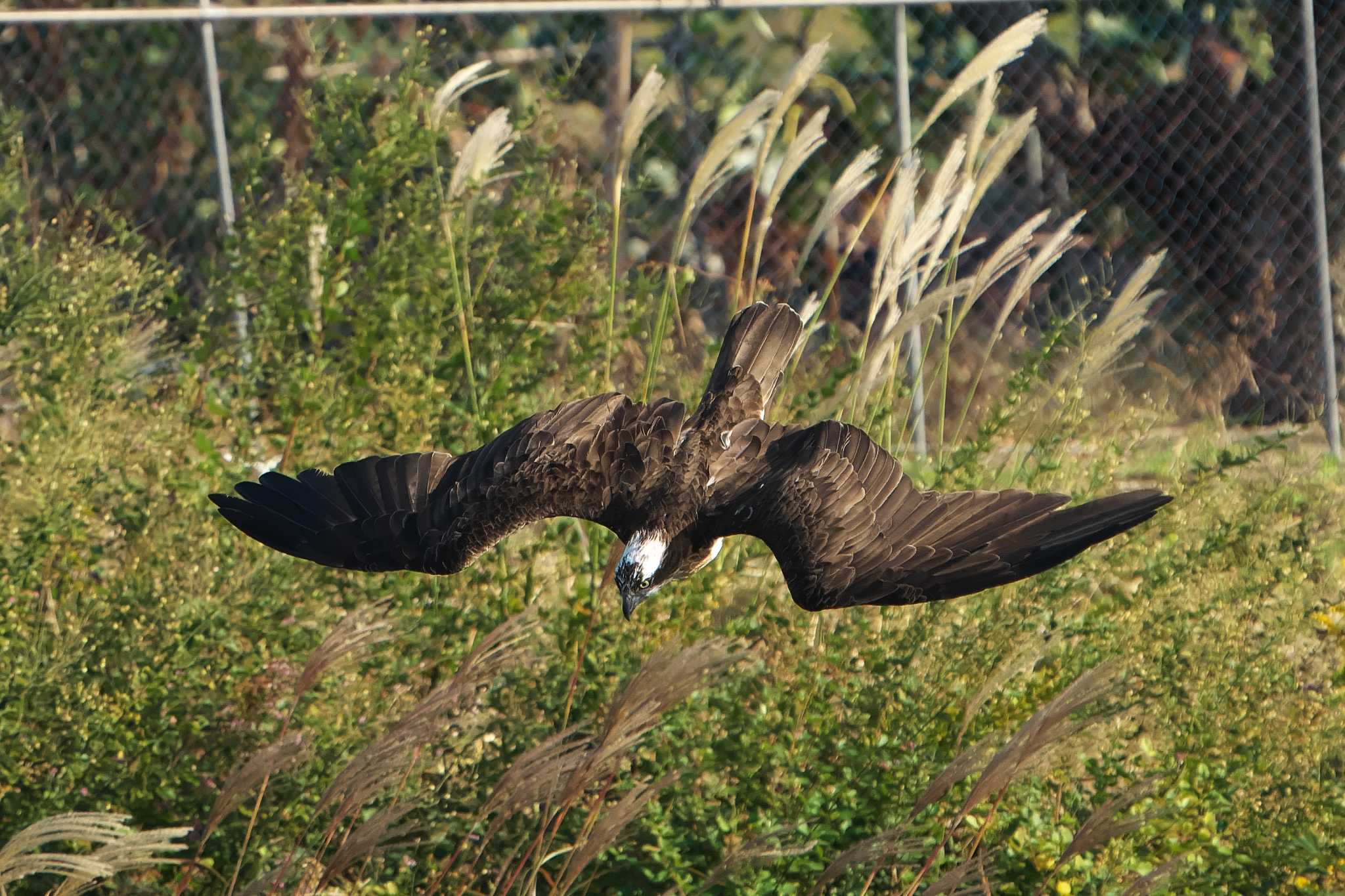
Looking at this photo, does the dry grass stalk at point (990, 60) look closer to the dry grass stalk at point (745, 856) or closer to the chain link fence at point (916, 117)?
the dry grass stalk at point (745, 856)

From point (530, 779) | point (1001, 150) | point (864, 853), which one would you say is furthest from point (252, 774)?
point (1001, 150)

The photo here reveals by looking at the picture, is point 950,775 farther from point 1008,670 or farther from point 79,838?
point 79,838

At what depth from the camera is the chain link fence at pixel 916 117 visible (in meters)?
6.61

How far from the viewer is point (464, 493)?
3.50m

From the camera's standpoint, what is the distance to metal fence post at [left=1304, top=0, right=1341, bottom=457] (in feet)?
22.2

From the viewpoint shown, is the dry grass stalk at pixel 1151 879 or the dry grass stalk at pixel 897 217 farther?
the dry grass stalk at pixel 897 217

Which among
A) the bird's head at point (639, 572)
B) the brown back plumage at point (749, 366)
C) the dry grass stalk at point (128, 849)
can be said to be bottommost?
the bird's head at point (639, 572)

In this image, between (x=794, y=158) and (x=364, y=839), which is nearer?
(x=364, y=839)

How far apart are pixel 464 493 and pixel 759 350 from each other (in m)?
0.81

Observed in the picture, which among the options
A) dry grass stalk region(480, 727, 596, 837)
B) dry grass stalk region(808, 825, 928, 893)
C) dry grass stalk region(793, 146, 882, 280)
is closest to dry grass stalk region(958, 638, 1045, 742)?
dry grass stalk region(808, 825, 928, 893)

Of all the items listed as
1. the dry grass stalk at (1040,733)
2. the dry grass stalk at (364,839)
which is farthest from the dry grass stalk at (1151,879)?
the dry grass stalk at (364,839)

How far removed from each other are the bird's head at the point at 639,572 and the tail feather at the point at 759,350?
523 millimetres

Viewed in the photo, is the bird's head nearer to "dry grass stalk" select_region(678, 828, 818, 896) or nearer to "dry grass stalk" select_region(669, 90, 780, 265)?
"dry grass stalk" select_region(669, 90, 780, 265)

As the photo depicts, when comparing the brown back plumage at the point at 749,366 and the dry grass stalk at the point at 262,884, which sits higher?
the brown back plumage at the point at 749,366
